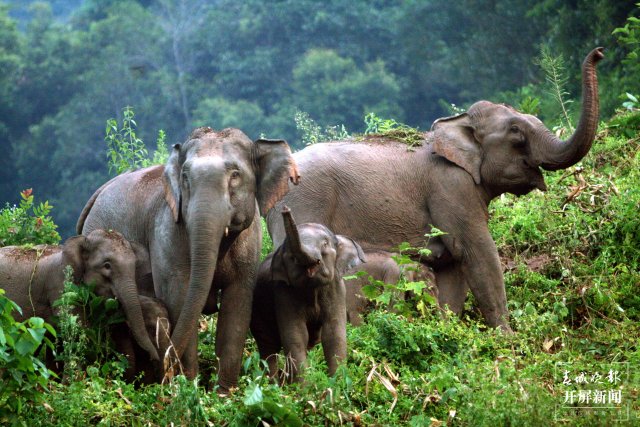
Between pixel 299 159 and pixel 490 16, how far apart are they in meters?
29.7

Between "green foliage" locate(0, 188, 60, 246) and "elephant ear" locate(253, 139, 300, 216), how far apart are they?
2865 millimetres

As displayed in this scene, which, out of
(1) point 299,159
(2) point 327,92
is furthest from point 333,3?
(1) point 299,159

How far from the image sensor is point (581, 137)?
32.7 ft

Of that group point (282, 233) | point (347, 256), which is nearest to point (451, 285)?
point (282, 233)

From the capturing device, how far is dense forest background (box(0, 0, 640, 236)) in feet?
128

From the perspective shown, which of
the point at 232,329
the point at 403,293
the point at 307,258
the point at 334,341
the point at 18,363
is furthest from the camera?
the point at 403,293

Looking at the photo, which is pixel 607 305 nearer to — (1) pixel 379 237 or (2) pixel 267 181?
(1) pixel 379 237

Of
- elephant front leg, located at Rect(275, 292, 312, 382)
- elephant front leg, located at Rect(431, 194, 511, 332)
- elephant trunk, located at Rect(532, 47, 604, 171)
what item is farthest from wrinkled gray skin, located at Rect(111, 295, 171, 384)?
elephant trunk, located at Rect(532, 47, 604, 171)

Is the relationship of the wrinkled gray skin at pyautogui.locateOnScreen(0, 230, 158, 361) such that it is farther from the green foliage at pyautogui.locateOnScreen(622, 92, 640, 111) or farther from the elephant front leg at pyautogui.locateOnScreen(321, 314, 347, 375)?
the green foliage at pyautogui.locateOnScreen(622, 92, 640, 111)

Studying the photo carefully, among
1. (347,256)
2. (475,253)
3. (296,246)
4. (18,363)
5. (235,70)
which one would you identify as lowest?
(18,363)

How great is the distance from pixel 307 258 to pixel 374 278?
189cm

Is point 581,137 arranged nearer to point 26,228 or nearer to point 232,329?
point 232,329

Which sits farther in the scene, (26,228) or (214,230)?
(26,228)

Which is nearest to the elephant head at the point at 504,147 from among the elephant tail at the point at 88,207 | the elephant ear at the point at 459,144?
the elephant ear at the point at 459,144
